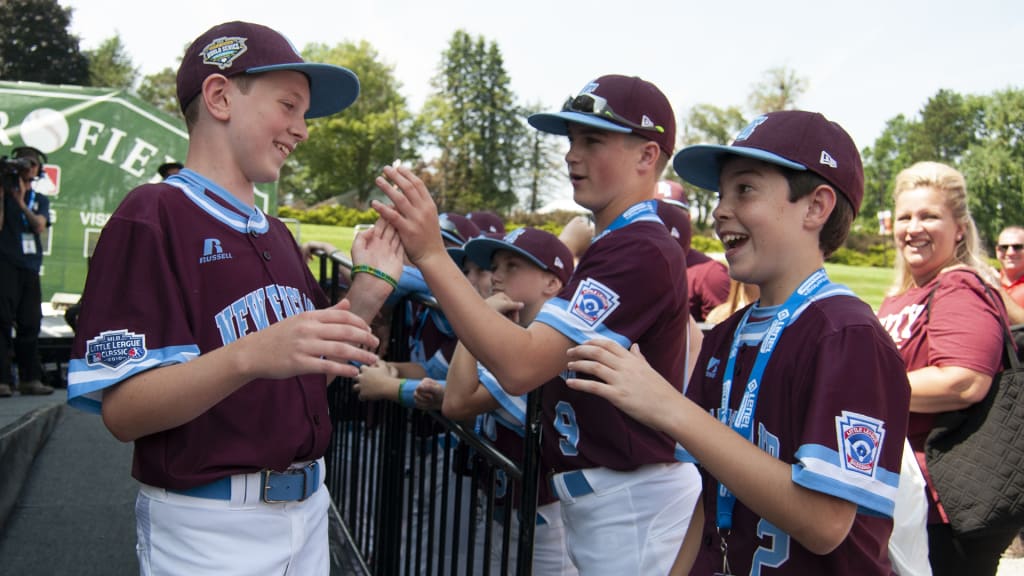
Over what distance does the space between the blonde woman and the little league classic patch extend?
259 cm

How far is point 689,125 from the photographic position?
280 feet

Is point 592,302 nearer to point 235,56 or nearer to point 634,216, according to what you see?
point 634,216

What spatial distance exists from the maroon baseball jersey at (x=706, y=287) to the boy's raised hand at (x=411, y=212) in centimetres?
426

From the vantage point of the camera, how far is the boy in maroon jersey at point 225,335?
1650 millimetres

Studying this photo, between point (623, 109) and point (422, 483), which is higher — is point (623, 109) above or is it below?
above

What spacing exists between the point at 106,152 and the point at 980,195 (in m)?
87.7

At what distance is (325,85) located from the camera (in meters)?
2.24

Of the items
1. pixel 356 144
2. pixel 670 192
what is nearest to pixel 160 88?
pixel 356 144

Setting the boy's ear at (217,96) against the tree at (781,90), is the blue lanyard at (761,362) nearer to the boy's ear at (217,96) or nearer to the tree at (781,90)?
the boy's ear at (217,96)

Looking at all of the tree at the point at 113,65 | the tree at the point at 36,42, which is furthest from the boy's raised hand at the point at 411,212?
the tree at the point at 113,65

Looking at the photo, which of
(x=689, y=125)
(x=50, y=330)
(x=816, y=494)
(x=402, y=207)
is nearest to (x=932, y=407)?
(x=816, y=494)

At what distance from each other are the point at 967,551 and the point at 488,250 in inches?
87.5

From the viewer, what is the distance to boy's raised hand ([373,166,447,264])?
6.63ft

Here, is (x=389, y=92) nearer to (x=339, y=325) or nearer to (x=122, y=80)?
(x=122, y=80)
